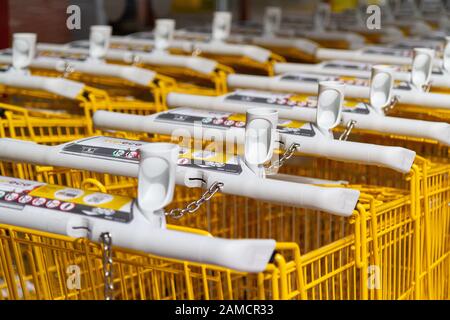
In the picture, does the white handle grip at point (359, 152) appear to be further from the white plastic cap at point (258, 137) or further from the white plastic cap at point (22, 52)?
the white plastic cap at point (22, 52)

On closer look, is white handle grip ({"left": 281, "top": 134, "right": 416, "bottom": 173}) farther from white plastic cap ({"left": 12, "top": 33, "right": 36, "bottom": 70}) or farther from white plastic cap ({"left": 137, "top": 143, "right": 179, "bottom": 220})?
white plastic cap ({"left": 12, "top": 33, "right": 36, "bottom": 70})

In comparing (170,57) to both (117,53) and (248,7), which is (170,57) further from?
(248,7)

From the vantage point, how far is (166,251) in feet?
4.57

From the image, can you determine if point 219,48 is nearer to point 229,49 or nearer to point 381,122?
point 229,49

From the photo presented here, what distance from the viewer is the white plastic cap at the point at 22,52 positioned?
304cm

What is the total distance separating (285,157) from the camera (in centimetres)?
186

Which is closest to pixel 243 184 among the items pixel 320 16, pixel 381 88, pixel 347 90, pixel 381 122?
pixel 381 122

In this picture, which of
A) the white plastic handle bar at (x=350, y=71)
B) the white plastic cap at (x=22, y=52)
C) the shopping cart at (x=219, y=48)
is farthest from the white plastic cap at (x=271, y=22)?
the white plastic cap at (x=22, y=52)

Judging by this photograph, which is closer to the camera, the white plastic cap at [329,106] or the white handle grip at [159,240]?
the white handle grip at [159,240]

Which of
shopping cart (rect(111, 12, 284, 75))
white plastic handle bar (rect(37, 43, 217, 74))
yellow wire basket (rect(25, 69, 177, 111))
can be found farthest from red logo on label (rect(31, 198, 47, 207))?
shopping cart (rect(111, 12, 284, 75))

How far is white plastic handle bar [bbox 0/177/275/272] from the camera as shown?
134 centimetres

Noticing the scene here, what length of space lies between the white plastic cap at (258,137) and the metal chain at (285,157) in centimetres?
8
